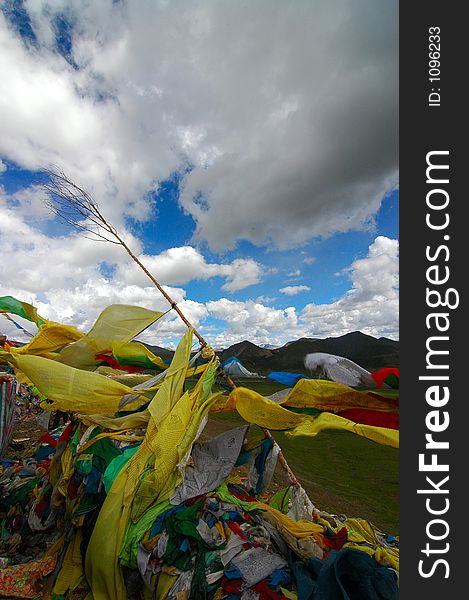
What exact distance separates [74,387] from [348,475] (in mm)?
10745

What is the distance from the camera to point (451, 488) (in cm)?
192

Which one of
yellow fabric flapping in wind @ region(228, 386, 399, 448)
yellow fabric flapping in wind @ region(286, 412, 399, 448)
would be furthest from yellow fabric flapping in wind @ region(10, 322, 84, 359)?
yellow fabric flapping in wind @ region(286, 412, 399, 448)

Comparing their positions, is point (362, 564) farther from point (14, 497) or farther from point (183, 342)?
point (14, 497)

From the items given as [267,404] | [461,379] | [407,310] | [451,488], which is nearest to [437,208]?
[407,310]

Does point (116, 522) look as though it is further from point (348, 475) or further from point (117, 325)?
point (348, 475)

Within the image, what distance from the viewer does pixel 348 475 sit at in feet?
38.6

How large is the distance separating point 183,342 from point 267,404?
53.9 inches

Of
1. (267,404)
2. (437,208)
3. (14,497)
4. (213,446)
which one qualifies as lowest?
(14,497)

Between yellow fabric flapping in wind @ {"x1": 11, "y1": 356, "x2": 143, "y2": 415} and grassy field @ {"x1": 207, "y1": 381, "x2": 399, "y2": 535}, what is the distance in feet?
6.03

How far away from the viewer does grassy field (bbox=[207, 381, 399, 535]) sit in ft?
25.9

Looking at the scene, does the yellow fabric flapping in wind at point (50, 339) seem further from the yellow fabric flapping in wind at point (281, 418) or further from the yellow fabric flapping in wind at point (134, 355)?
the yellow fabric flapping in wind at point (281, 418)

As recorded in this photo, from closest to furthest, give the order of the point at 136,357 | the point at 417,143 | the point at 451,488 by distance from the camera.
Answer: the point at 451,488 → the point at 417,143 → the point at 136,357

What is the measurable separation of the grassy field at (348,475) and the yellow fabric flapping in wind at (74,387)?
184 cm

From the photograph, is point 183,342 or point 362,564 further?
point 183,342
